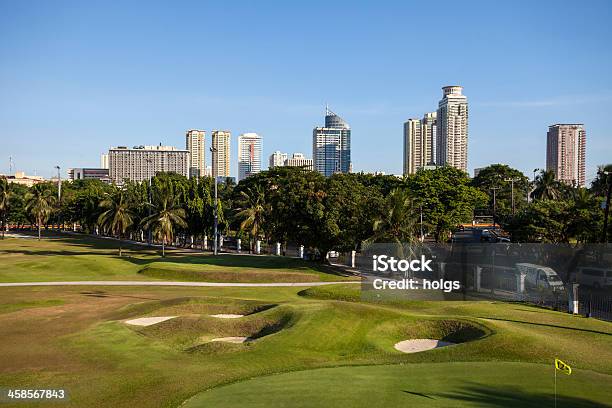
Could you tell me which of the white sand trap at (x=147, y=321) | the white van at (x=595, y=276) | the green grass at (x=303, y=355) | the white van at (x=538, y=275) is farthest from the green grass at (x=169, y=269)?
the white van at (x=595, y=276)

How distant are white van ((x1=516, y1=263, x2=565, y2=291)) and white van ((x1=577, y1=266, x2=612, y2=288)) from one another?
3667 millimetres

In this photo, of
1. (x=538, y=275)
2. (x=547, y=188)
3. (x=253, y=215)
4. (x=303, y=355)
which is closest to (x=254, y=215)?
(x=253, y=215)

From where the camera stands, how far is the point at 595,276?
41594 millimetres

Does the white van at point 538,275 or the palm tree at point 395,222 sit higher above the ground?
the palm tree at point 395,222

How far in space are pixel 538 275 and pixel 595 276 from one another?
242 inches

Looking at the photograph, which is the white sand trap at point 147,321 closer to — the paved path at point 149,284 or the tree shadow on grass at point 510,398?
the paved path at point 149,284

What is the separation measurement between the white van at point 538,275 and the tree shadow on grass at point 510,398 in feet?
73.0

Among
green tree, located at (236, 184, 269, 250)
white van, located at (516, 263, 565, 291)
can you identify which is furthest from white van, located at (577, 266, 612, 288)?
green tree, located at (236, 184, 269, 250)

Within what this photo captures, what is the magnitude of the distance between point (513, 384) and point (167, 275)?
4296cm

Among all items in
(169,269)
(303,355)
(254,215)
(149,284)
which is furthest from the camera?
(254,215)

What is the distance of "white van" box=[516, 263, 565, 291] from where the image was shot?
1528 inches

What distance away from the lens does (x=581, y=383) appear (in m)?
19.2

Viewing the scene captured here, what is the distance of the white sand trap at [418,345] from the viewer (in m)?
27.3

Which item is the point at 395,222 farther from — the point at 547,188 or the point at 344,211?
the point at 547,188
